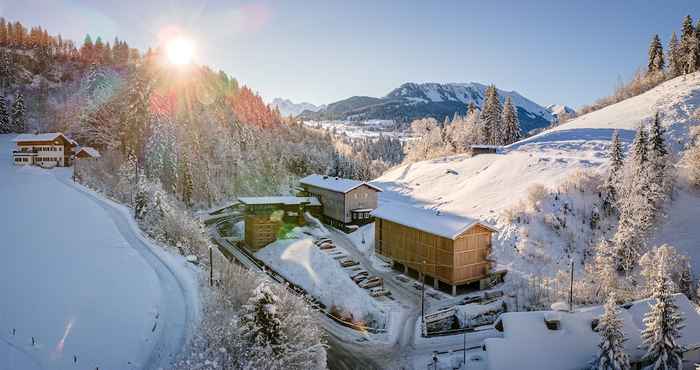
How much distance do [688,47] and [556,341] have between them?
75.5 meters

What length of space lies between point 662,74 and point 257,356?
9247 centimetres

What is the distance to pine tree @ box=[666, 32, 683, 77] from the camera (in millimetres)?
74438

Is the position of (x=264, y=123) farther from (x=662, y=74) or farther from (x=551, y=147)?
(x=662, y=74)

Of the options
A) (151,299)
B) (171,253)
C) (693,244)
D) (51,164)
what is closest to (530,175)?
Answer: (693,244)

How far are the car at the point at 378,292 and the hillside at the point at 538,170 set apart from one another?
37.0 feet

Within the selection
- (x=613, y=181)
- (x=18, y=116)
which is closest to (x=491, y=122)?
(x=613, y=181)

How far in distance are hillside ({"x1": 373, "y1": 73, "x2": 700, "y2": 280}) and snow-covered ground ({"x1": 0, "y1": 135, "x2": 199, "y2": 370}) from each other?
2824cm

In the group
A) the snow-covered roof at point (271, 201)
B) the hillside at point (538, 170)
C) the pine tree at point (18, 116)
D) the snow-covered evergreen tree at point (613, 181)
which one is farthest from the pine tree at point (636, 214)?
the pine tree at point (18, 116)

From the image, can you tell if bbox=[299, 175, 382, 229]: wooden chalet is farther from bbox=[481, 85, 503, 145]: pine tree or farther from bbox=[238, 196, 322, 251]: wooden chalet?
bbox=[481, 85, 503, 145]: pine tree

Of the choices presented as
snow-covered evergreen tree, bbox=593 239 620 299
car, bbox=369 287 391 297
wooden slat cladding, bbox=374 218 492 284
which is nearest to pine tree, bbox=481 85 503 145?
snow-covered evergreen tree, bbox=593 239 620 299

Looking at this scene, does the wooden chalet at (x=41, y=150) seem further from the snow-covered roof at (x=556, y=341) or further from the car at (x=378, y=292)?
the snow-covered roof at (x=556, y=341)

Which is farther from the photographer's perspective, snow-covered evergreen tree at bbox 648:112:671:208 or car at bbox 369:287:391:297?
snow-covered evergreen tree at bbox 648:112:671:208

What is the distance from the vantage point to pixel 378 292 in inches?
1286

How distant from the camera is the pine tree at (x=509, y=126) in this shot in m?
79.8
